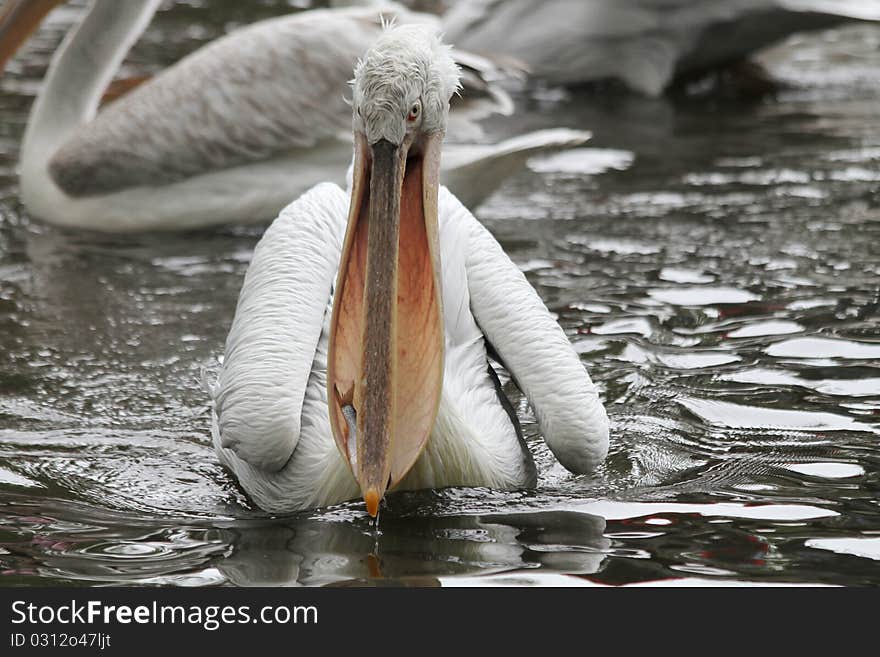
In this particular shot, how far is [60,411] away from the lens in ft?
12.7

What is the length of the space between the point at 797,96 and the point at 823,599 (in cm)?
532

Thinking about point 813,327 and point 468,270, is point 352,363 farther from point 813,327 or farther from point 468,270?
point 813,327

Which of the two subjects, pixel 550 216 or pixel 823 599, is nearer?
pixel 823 599

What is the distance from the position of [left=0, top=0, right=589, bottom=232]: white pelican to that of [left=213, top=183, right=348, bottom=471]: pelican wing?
1844 mm

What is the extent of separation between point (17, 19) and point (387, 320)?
3405mm

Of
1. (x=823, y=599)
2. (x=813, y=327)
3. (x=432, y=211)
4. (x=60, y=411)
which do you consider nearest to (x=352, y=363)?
(x=432, y=211)

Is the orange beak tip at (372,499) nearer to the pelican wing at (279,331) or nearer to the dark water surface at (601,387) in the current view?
the dark water surface at (601,387)

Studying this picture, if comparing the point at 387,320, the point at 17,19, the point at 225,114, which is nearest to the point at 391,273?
the point at 387,320

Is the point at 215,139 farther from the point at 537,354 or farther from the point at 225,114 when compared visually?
the point at 537,354

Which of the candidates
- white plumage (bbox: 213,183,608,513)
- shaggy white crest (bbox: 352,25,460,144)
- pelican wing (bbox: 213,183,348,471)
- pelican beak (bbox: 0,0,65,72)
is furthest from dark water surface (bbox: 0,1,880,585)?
shaggy white crest (bbox: 352,25,460,144)

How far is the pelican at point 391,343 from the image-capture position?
113 inches

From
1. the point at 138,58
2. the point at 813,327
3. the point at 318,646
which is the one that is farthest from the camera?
the point at 138,58

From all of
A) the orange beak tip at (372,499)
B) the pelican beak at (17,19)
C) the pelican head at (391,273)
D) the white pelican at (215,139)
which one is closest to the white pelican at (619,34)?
the white pelican at (215,139)

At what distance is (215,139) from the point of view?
5.46 meters
